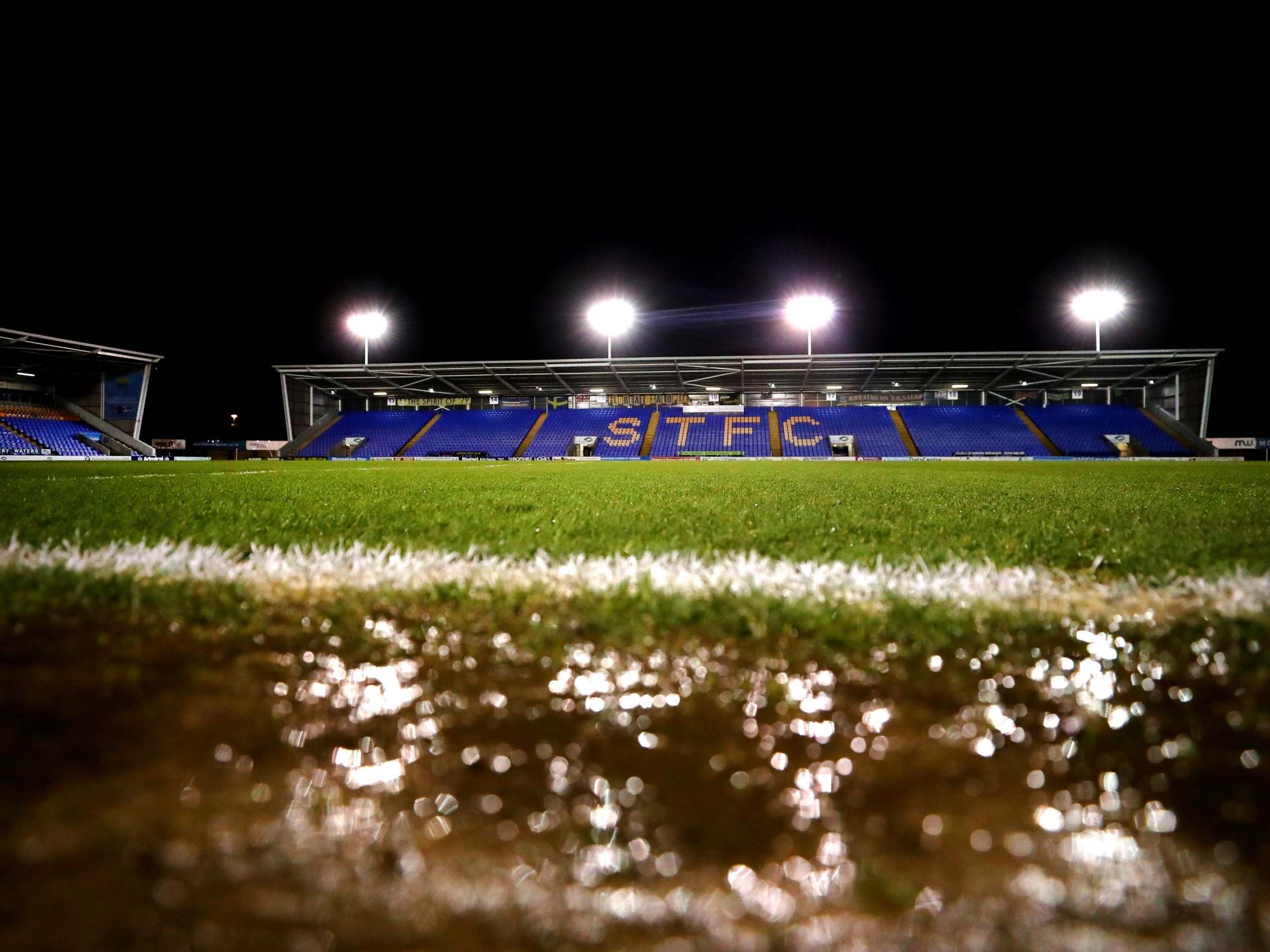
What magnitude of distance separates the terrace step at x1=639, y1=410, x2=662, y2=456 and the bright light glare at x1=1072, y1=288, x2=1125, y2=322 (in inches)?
754

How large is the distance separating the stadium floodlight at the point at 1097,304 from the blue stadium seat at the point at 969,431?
452 cm

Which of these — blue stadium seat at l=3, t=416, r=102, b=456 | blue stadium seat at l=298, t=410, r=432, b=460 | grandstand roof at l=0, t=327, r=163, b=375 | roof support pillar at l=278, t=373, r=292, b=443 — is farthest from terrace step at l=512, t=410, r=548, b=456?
blue stadium seat at l=3, t=416, r=102, b=456

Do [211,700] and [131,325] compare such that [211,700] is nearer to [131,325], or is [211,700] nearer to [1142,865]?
[1142,865]

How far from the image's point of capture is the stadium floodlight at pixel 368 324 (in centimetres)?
2814

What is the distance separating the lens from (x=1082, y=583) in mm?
1496

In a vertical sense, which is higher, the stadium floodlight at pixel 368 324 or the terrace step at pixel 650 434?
the stadium floodlight at pixel 368 324

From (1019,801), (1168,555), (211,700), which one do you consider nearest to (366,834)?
(211,700)

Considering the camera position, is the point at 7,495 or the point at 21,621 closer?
the point at 21,621

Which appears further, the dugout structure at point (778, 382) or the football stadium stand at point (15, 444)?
the dugout structure at point (778, 382)

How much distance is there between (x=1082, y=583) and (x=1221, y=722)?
0.87 m

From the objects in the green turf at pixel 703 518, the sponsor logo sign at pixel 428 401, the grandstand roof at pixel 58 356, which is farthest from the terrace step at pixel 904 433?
the grandstand roof at pixel 58 356

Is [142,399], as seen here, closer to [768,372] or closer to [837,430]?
[768,372]

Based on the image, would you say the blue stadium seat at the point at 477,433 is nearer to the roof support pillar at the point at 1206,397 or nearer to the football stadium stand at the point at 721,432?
the football stadium stand at the point at 721,432

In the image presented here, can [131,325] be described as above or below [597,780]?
above
